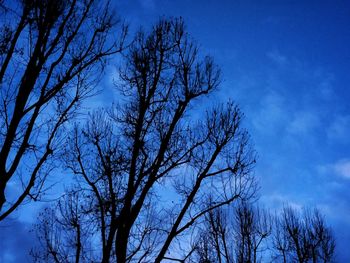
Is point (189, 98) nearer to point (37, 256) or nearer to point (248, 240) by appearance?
point (37, 256)

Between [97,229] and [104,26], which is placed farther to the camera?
[97,229]

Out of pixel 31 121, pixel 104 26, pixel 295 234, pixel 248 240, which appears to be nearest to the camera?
pixel 31 121

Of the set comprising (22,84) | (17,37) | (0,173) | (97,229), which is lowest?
(0,173)

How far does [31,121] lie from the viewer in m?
5.37

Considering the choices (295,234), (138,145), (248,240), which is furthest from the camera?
(295,234)

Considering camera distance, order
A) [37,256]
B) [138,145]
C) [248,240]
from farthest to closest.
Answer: [248,240]
[37,256]
[138,145]

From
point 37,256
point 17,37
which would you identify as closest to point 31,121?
point 17,37

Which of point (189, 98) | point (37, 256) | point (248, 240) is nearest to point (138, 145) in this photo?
point (189, 98)

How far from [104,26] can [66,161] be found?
4575 mm

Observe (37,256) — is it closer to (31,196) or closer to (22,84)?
(31,196)

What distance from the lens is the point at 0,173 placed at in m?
4.92

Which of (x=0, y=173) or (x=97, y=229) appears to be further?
(x=97, y=229)

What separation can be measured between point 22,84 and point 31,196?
2.21 meters

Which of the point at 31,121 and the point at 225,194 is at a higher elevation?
the point at 225,194
